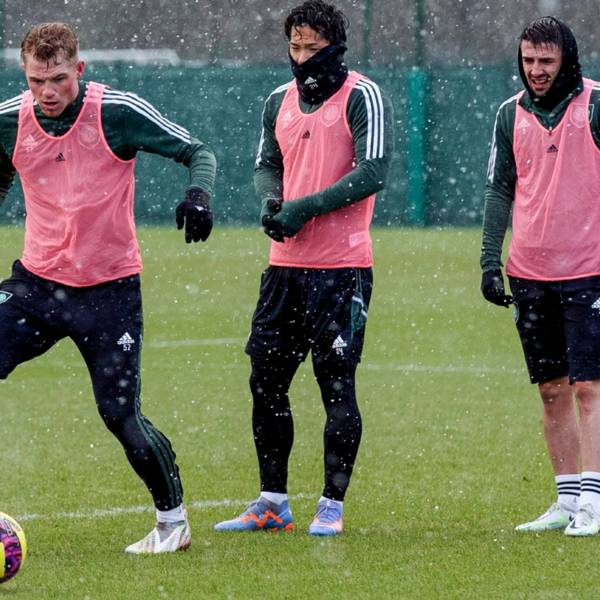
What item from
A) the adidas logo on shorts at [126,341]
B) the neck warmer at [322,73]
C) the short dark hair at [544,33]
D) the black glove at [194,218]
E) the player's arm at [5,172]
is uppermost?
the short dark hair at [544,33]

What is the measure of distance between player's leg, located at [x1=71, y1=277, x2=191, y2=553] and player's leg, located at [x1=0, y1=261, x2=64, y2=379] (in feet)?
0.38

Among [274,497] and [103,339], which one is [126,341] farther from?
[274,497]

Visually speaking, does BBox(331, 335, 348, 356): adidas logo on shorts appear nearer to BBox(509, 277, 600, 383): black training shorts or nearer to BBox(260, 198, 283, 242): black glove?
BBox(260, 198, 283, 242): black glove

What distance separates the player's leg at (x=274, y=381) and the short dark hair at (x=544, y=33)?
56.4 inches

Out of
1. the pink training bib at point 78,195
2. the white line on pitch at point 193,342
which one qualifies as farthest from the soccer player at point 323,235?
the white line on pitch at point 193,342

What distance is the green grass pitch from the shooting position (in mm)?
6016

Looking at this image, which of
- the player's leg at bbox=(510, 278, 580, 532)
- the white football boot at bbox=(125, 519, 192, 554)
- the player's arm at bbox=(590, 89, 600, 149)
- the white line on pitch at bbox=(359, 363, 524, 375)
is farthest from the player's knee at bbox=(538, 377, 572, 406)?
the white line on pitch at bbox=(359, 363, 524, 375)

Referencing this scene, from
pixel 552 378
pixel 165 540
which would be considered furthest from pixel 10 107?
pixel 552 378

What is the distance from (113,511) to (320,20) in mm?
2568

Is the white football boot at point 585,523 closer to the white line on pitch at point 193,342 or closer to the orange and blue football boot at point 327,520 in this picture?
the orange and blue football boot at point 327,520

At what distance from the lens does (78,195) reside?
6.41m

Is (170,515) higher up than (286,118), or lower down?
lower down

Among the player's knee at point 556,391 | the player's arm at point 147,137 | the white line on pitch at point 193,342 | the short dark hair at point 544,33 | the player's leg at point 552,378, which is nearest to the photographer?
the player's arm at point 147,137

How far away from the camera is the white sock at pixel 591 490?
6.78 m
